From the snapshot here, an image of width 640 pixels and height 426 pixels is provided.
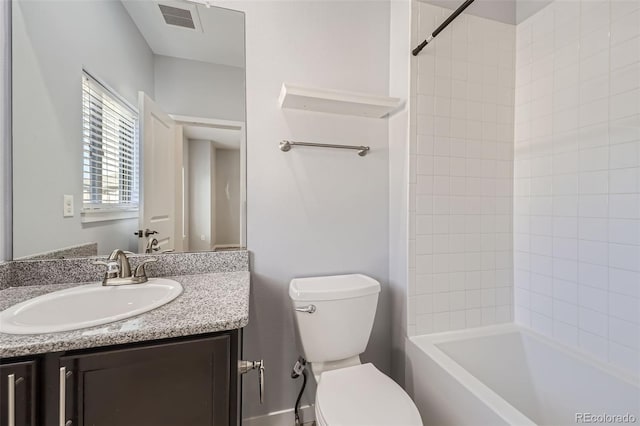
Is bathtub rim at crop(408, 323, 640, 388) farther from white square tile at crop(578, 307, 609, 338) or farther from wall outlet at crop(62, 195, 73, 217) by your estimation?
wall outlet at crop(62, 195, 73, 217)

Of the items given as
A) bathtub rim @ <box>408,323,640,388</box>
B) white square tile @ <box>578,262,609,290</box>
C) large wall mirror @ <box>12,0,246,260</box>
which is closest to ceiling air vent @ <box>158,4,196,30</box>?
large wall mirror @ <box>12,0,246,260</box>

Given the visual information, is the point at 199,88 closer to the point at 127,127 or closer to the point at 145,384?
the point at 127,127

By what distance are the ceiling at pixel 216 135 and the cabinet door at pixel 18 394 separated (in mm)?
1010

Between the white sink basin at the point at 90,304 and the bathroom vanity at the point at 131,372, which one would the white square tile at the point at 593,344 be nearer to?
the bathroom vanity at the point at 131,372

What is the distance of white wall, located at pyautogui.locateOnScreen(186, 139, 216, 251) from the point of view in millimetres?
1344

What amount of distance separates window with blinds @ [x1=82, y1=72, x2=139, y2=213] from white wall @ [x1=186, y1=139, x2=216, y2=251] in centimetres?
24

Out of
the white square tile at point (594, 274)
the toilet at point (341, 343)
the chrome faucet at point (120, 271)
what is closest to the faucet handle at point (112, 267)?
the chrome faucet at point (120, 271)

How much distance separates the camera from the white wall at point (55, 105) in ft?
3.68

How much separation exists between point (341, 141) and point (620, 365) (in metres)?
1.60

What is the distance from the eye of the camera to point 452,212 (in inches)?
58.7

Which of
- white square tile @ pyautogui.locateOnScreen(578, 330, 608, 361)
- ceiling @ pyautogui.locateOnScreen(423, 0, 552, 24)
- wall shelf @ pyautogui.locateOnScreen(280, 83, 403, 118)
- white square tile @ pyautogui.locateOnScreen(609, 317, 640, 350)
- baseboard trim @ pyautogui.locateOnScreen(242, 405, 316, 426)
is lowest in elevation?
baseboard trim @ pyautogui.locateOnScreen(242, 405, 316, 426)

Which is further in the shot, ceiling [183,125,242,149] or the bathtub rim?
ceiling [183,125,242,149]

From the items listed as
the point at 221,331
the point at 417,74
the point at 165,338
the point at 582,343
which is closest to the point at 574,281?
the point at 582,343

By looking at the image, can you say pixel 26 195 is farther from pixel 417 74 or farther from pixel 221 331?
pixel 417 74
